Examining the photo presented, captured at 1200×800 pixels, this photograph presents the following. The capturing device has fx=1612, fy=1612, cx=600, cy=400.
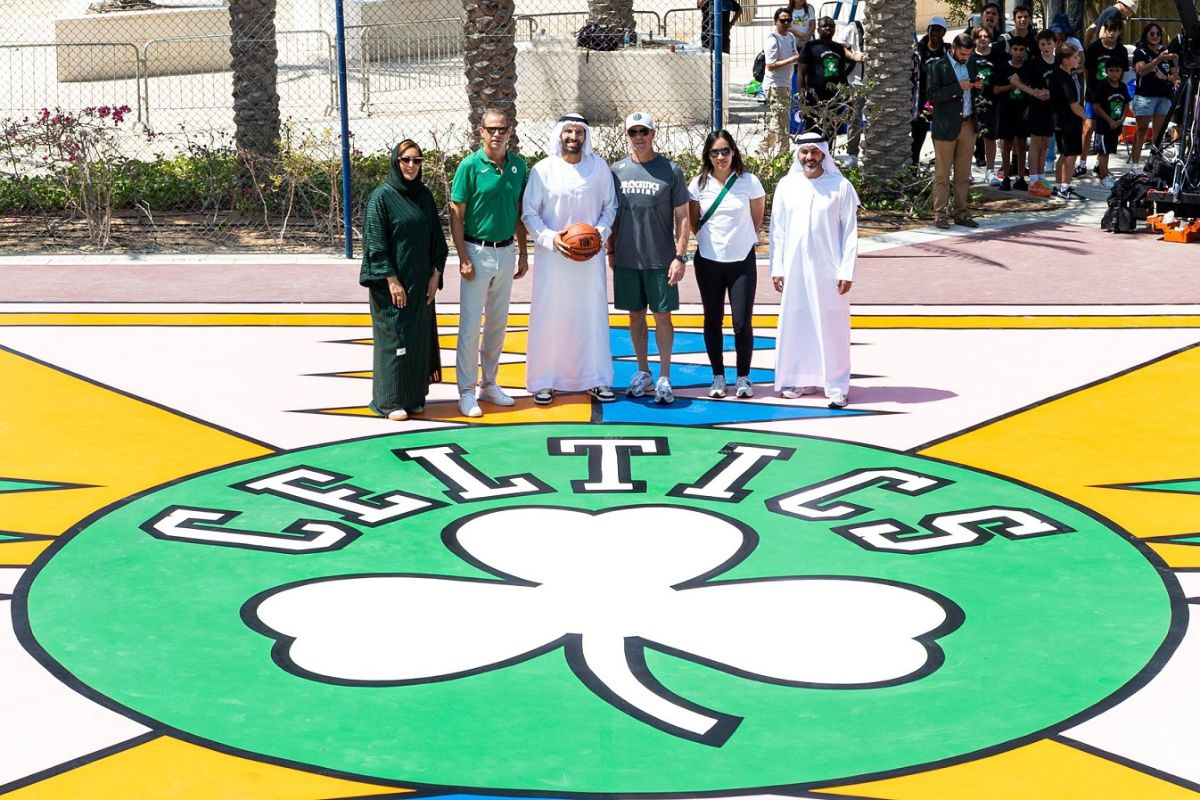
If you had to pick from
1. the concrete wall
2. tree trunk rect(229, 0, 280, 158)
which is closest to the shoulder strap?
tree trunk rect(229, 0, 280, 158)

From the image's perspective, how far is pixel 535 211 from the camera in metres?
9.96

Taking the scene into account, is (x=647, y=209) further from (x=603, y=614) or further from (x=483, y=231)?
(x=603, y=614)

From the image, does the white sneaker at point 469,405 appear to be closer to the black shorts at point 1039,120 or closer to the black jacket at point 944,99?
the black jacket at point 944,99

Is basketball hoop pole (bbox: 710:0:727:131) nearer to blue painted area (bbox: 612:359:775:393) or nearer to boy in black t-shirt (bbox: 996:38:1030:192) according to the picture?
blue painted area (bbox: 612:359:775:393)

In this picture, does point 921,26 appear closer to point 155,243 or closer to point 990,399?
point 155,243

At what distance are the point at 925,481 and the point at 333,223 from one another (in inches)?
342

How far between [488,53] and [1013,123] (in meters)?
5.76

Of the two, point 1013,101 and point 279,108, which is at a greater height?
point 279,108

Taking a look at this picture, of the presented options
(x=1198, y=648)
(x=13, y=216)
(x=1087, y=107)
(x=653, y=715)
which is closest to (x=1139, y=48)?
(x=1087, y=107)

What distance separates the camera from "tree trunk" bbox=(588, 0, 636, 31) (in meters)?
22.6

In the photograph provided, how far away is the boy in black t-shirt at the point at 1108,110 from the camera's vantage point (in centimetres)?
1781

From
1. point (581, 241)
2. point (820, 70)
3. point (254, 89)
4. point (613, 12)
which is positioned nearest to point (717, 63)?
point (820, 70)

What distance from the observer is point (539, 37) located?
988 inches

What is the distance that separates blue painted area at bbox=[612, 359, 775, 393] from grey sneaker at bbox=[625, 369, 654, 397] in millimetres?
144
